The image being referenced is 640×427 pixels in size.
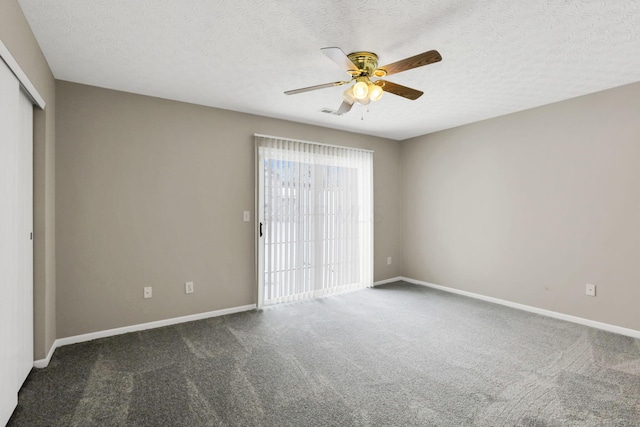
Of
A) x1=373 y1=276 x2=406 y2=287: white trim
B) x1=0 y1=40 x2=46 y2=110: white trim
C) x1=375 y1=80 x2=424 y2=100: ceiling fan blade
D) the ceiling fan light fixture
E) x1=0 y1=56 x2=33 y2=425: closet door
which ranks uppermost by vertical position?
x1=375 y1=80 x2=424 y2=100: ceiling fan blade

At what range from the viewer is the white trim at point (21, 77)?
1.74m

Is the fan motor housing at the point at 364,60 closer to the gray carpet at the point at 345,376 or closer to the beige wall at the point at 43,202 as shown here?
the beige wall at the point at 43,202

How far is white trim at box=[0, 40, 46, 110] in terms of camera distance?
5.69ft

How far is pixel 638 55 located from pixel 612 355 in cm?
249

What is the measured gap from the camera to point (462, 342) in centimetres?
302

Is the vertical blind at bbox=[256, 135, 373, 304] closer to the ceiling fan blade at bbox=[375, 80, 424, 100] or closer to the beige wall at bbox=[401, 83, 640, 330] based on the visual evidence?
the beige wall at bbox=[401, 83, 640, 330]

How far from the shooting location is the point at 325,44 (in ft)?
7.66

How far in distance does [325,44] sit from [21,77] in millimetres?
2008

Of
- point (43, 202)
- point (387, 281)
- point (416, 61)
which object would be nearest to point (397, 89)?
point (416, 61)

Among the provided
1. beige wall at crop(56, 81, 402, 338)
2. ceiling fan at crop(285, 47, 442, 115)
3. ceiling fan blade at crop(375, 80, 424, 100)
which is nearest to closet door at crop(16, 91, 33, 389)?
beige wall at crop(56, 81, 402, 338)

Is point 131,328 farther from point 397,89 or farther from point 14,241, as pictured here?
point 397,89

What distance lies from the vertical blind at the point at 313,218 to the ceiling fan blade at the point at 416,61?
2.22 m

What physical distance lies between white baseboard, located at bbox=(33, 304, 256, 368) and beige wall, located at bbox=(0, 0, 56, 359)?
0.08 m

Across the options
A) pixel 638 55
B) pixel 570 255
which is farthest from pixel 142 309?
pixel 638 55
